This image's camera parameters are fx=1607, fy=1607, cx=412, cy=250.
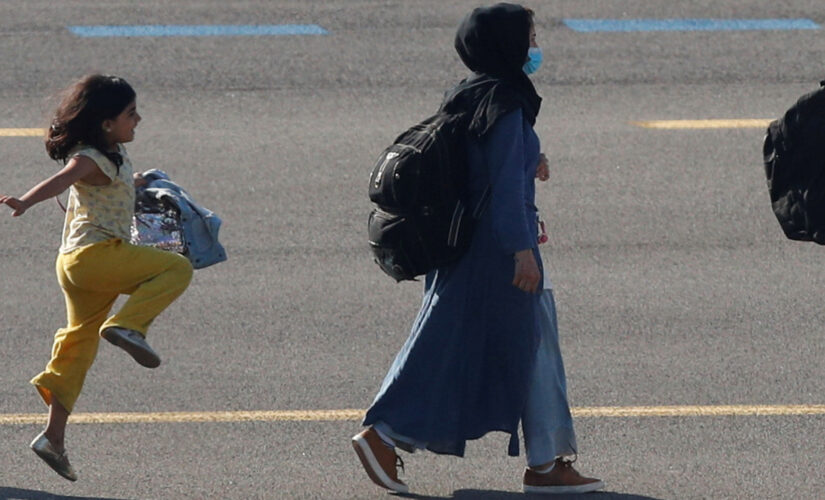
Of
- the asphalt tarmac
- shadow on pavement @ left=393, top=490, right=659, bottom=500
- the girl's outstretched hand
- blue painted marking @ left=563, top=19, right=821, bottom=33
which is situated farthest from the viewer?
blue painted marking @ left=563, top=19, right=821, bottom=33

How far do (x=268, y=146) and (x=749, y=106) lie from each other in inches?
137

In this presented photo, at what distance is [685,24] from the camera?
13.1 m

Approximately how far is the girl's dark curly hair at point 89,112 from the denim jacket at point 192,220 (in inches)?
13.1

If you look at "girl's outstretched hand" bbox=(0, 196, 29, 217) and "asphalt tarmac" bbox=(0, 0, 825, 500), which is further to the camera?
"asphalt tarmac" bbox=(0, 0, 825, 500)

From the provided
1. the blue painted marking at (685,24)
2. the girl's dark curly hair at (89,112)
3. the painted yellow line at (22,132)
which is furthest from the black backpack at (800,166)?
the blue painted marking at (685,24)

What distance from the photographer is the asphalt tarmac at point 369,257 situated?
21.6 feet

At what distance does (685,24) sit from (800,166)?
738cm

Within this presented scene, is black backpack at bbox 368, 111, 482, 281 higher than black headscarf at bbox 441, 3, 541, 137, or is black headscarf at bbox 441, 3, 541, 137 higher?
black headscarf at bbox 441, 3, 541, 137

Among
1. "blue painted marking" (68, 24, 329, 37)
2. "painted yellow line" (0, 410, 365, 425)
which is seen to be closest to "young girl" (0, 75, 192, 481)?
"painted yellow line" (0, 410, 365, 425)

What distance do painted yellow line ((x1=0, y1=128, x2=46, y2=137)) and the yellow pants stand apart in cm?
478

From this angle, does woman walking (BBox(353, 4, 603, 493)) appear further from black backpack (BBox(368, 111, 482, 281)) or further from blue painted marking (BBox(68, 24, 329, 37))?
blue painted marking (BBox(68, 24, 329, 37))

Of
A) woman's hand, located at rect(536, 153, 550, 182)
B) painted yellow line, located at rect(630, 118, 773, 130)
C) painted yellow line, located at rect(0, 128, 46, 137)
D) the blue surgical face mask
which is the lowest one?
painted yellow line, located at rect(0, 128, 46, 137)

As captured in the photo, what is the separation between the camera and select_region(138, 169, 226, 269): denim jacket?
247 inches

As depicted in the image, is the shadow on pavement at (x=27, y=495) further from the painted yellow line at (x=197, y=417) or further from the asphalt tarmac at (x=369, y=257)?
the painted yellow line at (x=197, y=417)
